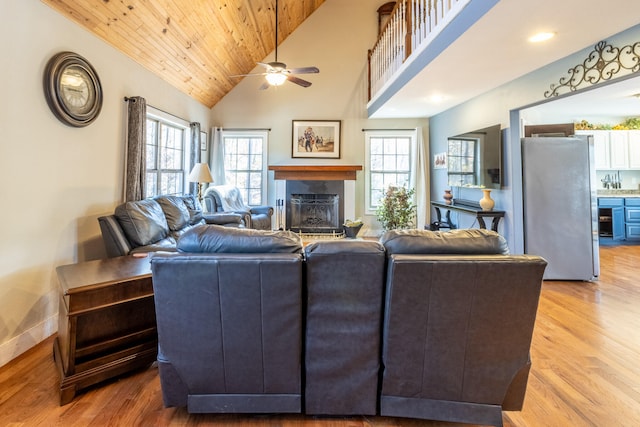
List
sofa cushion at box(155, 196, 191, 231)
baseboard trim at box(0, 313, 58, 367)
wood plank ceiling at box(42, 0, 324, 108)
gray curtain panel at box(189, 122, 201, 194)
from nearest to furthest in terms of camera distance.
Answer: baseboard trim at box(0, 313, 58, 367), wood plank ceiling at box(42, 0, 324, 108), sofa cushion at box(155, 196, 191, 231), gray curtain panel at box(189, 122, 201, 194)

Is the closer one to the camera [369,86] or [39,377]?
[39,377]

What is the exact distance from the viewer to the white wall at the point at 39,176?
7.13ft


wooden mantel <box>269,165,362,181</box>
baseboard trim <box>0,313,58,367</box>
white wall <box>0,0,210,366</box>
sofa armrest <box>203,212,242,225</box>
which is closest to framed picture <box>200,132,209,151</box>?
wooden mantel <box>269,165,362,181</box>

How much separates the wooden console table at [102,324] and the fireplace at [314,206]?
440 cm

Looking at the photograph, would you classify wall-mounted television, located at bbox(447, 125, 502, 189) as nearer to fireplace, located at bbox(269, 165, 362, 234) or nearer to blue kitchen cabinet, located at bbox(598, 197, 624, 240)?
fireplace, located at bbox(269, 165, 362, 234)

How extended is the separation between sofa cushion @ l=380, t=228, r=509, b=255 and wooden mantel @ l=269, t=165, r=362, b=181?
472cm

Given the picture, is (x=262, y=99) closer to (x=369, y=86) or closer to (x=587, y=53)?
(x=369, y=86)

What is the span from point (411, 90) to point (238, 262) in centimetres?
393

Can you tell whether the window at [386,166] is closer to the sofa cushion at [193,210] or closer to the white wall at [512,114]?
the white wall at [512,114]

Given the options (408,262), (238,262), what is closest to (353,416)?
(408,262)

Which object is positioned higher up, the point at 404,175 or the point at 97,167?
the point at 404,175

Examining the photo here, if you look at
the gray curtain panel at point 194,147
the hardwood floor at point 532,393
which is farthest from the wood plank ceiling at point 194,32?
the hardwood floor at point 532,393

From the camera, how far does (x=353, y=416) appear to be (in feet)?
5.31

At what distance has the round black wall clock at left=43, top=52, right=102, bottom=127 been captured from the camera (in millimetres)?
2477
